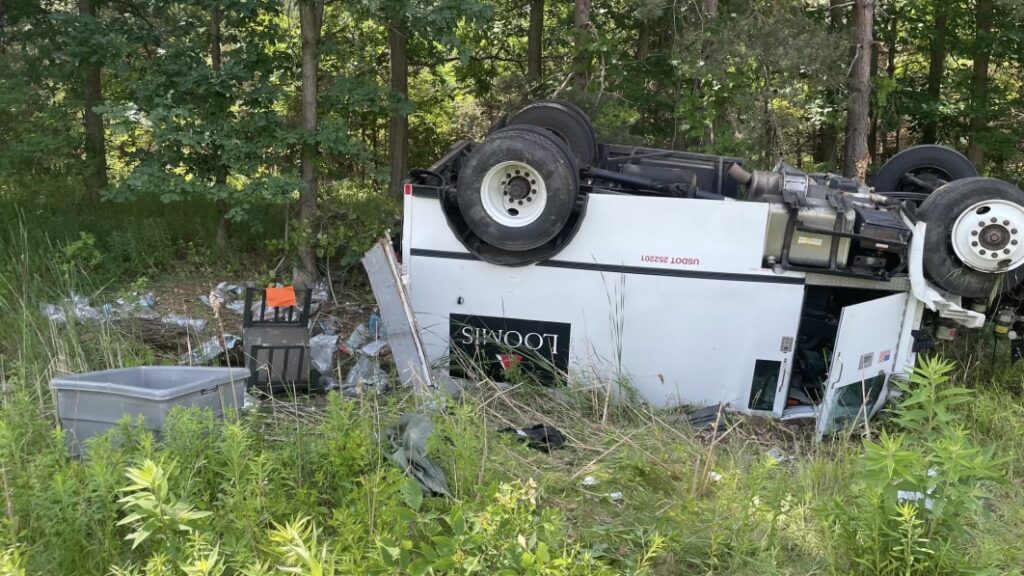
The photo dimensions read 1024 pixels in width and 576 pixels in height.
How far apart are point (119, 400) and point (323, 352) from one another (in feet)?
7.80

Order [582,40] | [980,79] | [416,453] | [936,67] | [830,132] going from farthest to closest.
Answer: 1. [936,67]
2. [830,132]
3. [980,79]
4. [582,40]
5. [416,453]

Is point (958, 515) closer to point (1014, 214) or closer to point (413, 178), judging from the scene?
point (1014, 214)

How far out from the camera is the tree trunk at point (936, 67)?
1151cm

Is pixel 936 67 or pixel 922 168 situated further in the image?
pixel 936 67

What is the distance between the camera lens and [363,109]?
7266 mm

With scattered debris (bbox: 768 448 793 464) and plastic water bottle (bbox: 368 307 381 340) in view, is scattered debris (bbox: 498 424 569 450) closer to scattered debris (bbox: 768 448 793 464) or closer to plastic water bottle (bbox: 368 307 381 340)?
scattered debris (bbox: 768 448 793 464)

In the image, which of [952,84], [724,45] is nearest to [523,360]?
[724,45]

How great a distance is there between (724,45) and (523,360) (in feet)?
15.9

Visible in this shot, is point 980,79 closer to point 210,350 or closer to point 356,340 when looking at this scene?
point 356,340

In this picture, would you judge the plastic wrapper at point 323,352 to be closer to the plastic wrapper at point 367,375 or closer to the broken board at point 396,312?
the plastic wrapper at point 367,375

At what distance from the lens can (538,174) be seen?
5.52 metres

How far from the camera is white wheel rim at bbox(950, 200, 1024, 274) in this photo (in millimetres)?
5195

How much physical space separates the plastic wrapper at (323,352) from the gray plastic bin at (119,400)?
1848 mm

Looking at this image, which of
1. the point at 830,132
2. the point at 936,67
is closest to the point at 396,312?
the point at 830,132
